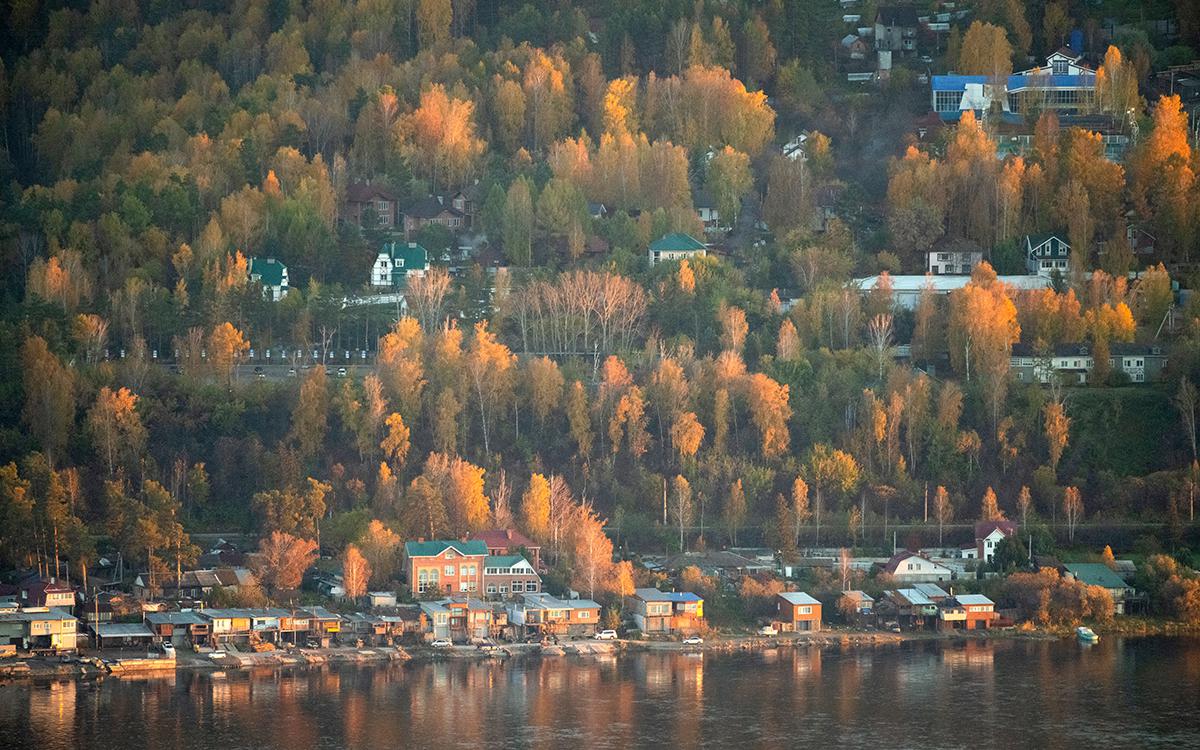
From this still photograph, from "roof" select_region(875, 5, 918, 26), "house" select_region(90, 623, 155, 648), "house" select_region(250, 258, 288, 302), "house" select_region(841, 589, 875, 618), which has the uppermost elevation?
"roof" select_region(875, 5, 918, 26)

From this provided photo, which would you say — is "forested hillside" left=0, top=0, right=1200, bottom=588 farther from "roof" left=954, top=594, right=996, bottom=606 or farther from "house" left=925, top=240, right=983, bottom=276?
"roof" left=954, top=594, right=996, bottom=606

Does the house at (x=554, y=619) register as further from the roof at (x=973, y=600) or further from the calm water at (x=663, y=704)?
the roof at (x=973, y=600)

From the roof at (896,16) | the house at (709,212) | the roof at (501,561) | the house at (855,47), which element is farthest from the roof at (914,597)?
the roof at (896,16)

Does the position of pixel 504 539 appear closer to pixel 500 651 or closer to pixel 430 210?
pixel 500 651

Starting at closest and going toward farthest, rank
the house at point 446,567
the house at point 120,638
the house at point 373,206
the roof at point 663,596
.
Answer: the house at point 120,638 < the roof at point 663,596 < the house at point 446,567 < the house at point 373,206

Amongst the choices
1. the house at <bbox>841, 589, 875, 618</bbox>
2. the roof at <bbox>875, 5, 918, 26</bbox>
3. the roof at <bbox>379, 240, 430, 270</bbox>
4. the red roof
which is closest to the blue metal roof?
the roof at <bbox>875, 5, 918, 26</bbox>

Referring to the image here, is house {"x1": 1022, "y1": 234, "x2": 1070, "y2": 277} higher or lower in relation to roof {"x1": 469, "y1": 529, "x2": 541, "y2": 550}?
higher
